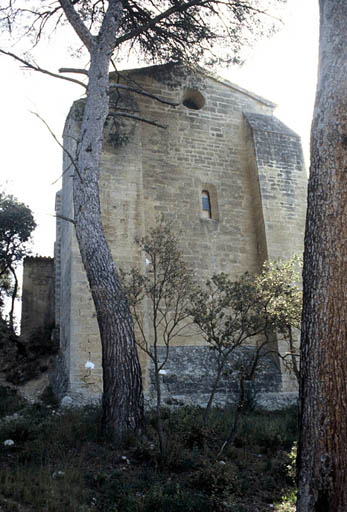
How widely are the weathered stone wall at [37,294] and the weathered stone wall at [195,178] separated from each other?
436cm

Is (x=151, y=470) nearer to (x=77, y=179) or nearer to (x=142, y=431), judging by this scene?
(x=142, y=431)

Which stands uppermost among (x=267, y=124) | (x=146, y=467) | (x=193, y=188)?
(x=267, y=124)

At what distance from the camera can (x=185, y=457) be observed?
5961 mm

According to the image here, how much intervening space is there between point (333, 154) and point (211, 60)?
7.53m

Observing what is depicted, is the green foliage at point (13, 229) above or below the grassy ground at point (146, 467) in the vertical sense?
above

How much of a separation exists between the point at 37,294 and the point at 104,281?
33.6 feet

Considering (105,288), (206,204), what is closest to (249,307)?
(105,288)

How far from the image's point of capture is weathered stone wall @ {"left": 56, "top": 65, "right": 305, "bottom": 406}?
33.6ft

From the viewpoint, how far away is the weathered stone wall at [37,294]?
15805 mm

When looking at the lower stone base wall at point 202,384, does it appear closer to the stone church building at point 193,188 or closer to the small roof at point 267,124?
the stone church building at point 193,188

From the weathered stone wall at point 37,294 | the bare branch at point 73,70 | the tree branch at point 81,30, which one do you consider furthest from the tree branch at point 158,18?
the weathered stone wall at point 37,294

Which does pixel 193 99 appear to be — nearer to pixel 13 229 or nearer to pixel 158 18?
pixel 158 18

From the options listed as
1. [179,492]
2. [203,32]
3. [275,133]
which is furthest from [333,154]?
[275,133]

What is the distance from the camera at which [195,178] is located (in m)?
11.6
